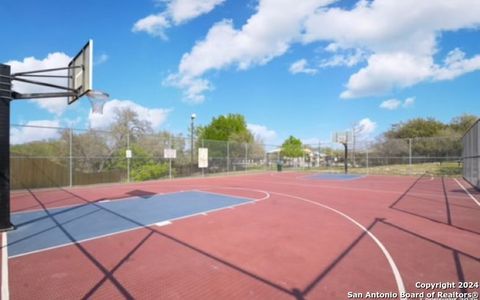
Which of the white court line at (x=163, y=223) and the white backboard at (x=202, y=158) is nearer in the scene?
the white court line at (x=163, y=223)

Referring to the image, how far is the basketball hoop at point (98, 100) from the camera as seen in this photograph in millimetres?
9559

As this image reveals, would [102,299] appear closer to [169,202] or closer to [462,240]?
[462,240]

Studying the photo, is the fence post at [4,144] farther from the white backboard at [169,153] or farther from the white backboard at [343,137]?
the white backboard at [343,137]

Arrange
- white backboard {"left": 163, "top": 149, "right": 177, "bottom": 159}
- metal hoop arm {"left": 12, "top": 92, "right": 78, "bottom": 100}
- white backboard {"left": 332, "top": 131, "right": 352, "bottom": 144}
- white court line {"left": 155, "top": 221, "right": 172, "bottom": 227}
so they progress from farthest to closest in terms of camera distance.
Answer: white backboard {"left": 332, "top": 131, "right": 352, "bottom": 144} < white backboard {"left": 163, "top": 149, "right": 177, "bottom": 159} < metal hoop arm {"left": 12, "top": 92, "right": 78, "bottom": 100} < white court line {"left": 155, "top": 221, "right": 172, "bottom": 227}

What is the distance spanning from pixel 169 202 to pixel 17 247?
20.3 feet

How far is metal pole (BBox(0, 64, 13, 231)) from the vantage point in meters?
7.64

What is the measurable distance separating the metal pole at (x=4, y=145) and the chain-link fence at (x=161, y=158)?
898cm

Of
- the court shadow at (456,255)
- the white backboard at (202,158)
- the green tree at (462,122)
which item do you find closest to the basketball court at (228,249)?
the court shadow at (456,255)

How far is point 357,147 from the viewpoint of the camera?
35406mm

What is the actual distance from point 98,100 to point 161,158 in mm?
13893

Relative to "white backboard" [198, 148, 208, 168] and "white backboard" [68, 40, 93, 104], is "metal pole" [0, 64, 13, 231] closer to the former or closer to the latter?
"white backboard" [68, 40, 93, 104]

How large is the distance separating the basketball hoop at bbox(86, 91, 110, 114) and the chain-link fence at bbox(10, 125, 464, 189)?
821cm

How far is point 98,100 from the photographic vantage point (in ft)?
32.5

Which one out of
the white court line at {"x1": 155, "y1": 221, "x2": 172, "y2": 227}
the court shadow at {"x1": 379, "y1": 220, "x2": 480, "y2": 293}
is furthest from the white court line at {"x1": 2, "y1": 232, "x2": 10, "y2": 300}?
the court shadow at {"x1": 379, "y1": 220, "x2": 480, "y2": 293}
